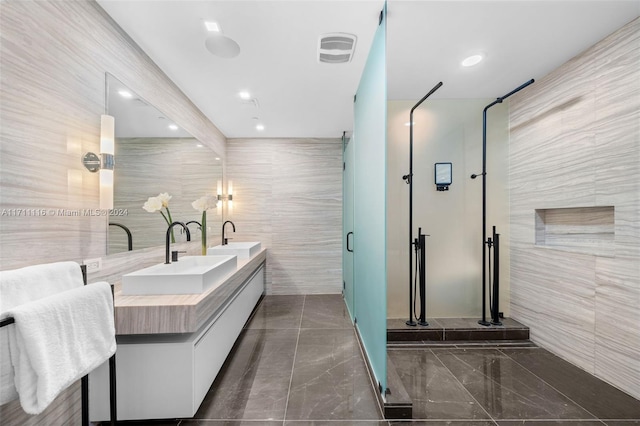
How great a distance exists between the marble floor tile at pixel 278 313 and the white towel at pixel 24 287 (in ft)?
6.98

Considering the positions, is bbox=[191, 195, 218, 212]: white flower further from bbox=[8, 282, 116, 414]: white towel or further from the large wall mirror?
bbox=[8, 282, 116, 414]: white towel

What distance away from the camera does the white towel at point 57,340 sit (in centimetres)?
92

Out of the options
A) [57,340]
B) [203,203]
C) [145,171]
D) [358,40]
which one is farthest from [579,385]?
[145,171]

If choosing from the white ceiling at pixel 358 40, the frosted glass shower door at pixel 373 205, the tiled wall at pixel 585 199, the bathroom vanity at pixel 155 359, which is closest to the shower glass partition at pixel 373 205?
the frosted glass shower door at pixel 373 205

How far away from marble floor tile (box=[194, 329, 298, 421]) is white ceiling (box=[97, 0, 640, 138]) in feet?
8.03

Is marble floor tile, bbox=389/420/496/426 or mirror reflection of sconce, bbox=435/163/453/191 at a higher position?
mirror reflection of sconce, bbox=435/163/453/191

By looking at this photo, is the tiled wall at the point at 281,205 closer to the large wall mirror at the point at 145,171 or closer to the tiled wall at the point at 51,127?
the large wall mirror at the point at 145,171

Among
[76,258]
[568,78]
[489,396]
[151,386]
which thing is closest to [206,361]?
[151,386]

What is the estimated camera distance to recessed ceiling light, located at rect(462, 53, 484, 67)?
223 cm

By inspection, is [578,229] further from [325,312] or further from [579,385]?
[325,312]

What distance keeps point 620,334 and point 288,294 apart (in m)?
3.55

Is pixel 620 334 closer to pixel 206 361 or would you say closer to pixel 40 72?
pixel 206 361

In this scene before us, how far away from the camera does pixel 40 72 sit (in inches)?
49.8

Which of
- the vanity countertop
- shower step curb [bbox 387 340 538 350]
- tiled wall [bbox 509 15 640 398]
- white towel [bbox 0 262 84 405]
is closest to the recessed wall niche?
tiled wall [bbox 509 15 640 398]
